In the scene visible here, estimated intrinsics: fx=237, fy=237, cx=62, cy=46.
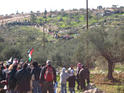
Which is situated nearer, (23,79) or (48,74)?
(23,79)

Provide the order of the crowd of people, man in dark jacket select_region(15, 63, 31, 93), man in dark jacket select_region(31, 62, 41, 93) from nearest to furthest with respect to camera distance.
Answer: man in dark jacket select_region(15, 63, 31, 93) → the crowd of people → man in dark jacket select_region(31, 62, 41, 93)

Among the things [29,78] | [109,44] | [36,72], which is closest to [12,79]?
[29,78]

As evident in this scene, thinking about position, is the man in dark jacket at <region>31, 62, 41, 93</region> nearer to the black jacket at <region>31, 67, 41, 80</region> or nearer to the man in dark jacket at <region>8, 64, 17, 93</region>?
the black jacket at <region>31, 67, 41, 80</region>

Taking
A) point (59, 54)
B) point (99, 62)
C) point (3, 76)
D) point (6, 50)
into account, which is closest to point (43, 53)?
point (59, 54)

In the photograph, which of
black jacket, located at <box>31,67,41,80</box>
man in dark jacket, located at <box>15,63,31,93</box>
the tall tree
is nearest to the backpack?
black jacket, located at <box>31,67,41,80</box>

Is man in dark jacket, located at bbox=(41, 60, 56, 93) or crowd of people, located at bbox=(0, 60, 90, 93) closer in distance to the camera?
crowd of people, located at bbox=(0, 60, 90, 93)

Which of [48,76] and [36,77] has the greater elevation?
[48,76]

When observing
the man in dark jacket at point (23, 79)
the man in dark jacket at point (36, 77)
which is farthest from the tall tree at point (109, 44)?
the man in dark jacket at point (23, 79)

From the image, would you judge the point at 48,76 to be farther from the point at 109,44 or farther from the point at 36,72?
the point at 109,44

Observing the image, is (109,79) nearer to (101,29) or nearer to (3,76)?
(101,29)

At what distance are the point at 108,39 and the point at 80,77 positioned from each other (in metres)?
7.16

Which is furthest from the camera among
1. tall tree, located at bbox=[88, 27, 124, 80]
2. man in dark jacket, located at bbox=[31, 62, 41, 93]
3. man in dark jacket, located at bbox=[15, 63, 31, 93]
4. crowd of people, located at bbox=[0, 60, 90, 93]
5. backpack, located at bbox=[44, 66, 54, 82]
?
tall tree, located at bbox=[88, 27, 124, 80]

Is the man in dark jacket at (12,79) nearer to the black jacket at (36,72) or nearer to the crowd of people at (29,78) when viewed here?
the crowd of people at (29,78)

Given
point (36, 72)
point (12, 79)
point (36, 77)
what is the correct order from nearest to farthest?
point (12, 79) < point (36, 72) < point (36, 77)
